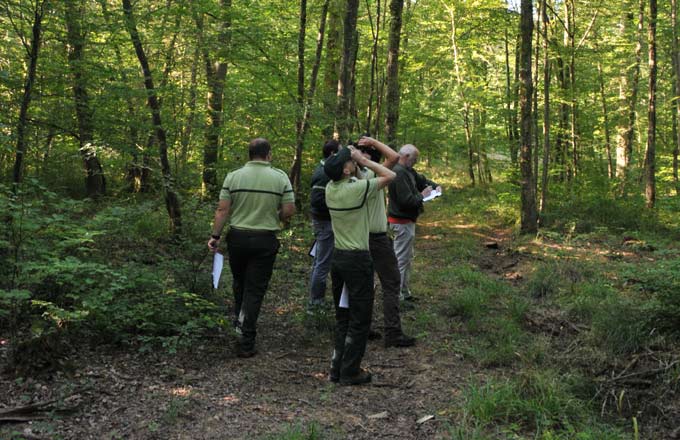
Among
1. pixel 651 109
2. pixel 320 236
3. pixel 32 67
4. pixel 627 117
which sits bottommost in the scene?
pixel 320 236

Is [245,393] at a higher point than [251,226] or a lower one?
lower

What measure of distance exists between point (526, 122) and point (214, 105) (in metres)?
7.76

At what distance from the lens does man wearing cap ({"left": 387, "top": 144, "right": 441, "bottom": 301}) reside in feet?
20.8

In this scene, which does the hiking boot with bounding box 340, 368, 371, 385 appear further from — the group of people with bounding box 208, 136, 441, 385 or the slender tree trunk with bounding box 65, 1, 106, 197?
the slender tree trunk with bounding box 65, 1, 106, 197

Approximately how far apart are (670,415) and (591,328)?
188 cm

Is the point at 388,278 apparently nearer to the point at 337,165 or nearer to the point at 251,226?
the point at 251,226

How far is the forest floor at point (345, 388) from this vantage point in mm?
3604

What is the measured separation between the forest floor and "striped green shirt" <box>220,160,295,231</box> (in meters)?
1.36

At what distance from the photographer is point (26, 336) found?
4.39m

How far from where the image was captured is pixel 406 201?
247 inches

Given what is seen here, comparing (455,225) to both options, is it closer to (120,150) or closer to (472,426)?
(120,150)

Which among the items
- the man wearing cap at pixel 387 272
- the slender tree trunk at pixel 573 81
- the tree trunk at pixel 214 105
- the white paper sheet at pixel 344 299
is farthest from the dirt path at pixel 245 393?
the slender tree trunk at pixel 573 81

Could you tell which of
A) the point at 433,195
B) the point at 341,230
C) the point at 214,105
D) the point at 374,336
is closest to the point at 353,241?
the point at 341,230

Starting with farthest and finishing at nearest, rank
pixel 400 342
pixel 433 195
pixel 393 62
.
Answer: pixel 393 62
pixel 433 195
pixel 400 342
